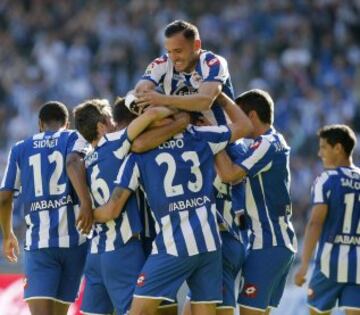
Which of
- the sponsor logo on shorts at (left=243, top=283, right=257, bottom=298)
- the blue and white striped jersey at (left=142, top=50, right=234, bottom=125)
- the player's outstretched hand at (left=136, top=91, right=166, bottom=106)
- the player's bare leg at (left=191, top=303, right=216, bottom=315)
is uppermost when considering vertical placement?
the blue and white striped jersey at (left=142, top=50, right=234, bottom=125)

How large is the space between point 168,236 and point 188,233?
0.14 metres

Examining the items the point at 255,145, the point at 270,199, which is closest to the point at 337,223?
the point at 270,199

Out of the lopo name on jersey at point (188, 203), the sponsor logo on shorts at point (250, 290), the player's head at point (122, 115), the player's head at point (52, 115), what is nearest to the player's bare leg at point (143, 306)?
the lopo name on jersey at point (188, 203)

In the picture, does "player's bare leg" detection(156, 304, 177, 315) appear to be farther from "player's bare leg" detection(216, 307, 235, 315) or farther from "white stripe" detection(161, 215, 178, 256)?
"white stripe" detection(161, 215, 178, 256)

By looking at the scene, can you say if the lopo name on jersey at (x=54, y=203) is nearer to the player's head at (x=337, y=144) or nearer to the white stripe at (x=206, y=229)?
the white stripe at (x=206, y=229)

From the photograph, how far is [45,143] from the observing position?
9.66m

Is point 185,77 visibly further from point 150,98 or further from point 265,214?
point 265,214

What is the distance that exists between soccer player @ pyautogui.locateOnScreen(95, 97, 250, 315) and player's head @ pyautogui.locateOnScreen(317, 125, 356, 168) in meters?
1.73

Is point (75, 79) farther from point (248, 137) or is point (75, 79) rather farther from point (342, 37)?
point (248, 137)

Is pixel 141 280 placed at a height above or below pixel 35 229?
below

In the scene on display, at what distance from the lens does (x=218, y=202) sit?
30.0 feet

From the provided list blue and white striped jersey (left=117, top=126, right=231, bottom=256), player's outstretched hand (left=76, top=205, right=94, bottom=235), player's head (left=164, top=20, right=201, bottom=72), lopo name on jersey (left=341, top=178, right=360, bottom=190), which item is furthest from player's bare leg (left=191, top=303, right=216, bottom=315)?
lopo name on jersey (left=341, top=178, right=360, bottom=190)

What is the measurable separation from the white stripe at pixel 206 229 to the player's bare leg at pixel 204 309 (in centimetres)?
41

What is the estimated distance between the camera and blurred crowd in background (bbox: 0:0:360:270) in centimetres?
1966
